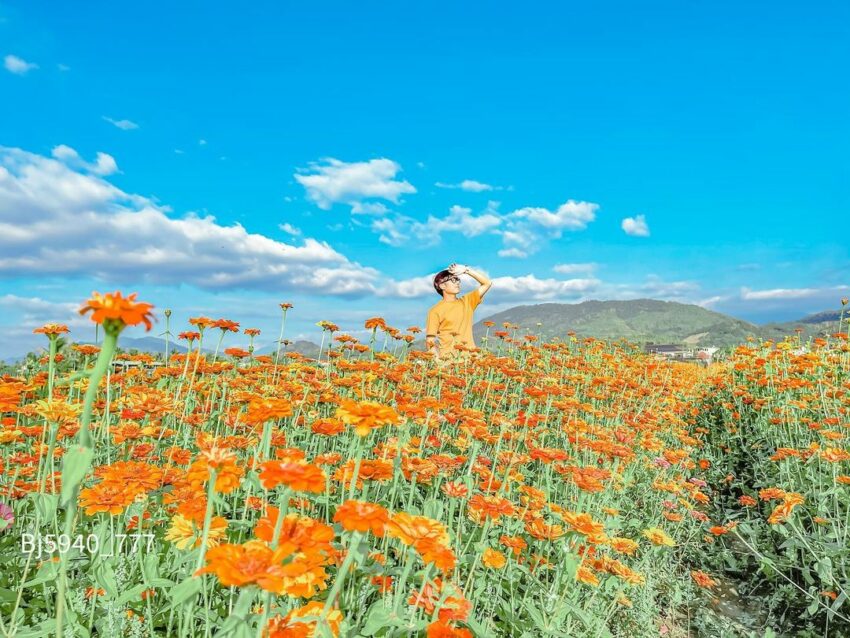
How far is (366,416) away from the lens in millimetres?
1528

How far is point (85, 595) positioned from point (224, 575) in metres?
1.72

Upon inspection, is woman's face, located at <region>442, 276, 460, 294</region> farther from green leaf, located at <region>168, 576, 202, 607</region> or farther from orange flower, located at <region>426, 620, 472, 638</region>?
green leaf, located at <region>168, 576, 202, 607</region>

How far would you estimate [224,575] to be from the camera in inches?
40.6

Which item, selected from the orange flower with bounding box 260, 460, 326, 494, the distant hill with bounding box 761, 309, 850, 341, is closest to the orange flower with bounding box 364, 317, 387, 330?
the orange flower with bounding box 260, 460, 326, 494

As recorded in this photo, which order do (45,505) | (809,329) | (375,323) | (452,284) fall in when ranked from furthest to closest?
(809,329) < (452,284) < (375,323) < (45,505)

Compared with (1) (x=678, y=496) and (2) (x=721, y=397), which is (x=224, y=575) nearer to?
(1) (x=678, y=496)

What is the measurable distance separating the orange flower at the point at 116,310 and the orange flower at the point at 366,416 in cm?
60

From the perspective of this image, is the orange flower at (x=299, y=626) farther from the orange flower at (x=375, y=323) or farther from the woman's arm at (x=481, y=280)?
the woman's arm at (x=481, y=280)

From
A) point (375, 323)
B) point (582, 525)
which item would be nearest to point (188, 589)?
point (582, 525)

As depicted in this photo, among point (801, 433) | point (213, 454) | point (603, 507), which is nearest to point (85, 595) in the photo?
point (213, 454)

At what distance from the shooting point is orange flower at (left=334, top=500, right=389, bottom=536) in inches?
49.4

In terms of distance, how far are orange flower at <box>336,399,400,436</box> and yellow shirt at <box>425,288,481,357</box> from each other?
7.05 meters

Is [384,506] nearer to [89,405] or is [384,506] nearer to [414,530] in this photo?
[414,530]

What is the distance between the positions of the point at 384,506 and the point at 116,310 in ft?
8.44
